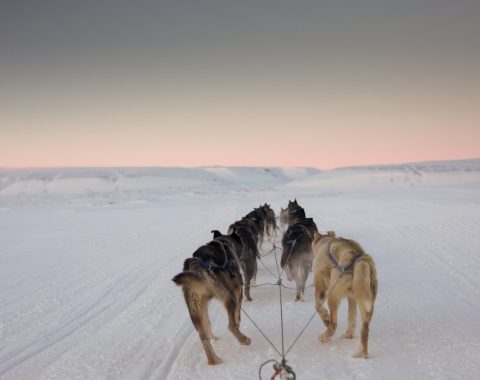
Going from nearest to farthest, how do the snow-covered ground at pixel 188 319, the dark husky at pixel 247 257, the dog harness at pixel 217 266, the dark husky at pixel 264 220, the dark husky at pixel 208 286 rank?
the dark husky at pixel 208 286, the snow-covered ground at pixel 188 319, the dog harness at pixel 217 266, the dark husky at pixel 247 257, the dark husky at pixel 264 220

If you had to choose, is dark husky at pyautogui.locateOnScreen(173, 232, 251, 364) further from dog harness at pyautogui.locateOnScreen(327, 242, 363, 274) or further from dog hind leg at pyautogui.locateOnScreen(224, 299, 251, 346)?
dog harness at pyautogui.locateOnScreen(327, 242, 363, 274)

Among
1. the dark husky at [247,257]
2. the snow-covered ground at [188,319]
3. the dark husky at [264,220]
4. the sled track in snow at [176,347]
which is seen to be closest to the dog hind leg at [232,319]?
the snow-covered ground at [188,319]

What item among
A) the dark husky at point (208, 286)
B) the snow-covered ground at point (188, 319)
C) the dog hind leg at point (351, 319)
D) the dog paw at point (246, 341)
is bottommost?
the snow-covered ground at point (188, 319)

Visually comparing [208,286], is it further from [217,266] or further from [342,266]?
[342,266]

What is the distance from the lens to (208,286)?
4.53 m

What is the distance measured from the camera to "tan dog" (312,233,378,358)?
4242 mm

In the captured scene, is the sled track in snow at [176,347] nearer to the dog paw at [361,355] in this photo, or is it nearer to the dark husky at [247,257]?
the dark husky at [247,257]

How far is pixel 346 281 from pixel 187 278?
1.79m

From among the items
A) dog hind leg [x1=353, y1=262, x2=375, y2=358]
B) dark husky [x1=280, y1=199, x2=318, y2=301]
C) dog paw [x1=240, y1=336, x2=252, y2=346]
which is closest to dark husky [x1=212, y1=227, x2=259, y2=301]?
dark husky [x1=280, y1=199, x2=318, y2=301]

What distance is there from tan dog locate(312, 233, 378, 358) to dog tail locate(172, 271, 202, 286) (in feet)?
5.24

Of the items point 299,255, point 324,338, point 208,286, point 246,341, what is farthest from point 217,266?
point 299,255

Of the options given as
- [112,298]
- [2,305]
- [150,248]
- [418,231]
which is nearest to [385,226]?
[418,231]

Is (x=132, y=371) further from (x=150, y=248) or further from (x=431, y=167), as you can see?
(x=431, y=167)

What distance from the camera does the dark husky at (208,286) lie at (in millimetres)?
4379
